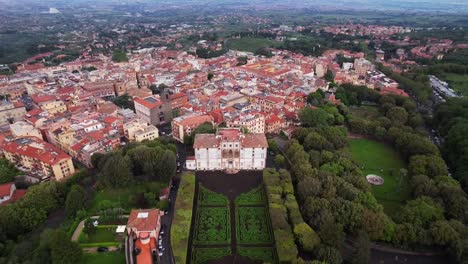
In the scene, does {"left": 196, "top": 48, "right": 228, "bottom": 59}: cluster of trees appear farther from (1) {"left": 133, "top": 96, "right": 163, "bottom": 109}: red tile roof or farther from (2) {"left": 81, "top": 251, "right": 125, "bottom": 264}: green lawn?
(2) {"left": 81, "top": 251, "right": 125, "bottom": 264}: green lawn

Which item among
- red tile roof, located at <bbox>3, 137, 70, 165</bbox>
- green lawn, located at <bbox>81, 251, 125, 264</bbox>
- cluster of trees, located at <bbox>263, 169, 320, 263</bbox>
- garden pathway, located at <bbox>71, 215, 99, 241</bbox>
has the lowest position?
green lawn, located at <bbox>81, 251, 125, 264</bbox>

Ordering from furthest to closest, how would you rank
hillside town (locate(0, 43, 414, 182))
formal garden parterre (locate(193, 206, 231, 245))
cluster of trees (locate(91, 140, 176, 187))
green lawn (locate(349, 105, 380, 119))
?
green lawn (locate(349, 105, 380, 119)), hillside town (locate(0, 43, 414, 182)), cluster of trees (locate(91, 140, 176, 187)), formal garden parterre (locate(193, 206, 231, 245))

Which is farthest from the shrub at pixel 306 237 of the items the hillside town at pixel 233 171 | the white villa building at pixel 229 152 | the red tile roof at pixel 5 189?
the red tile roof at pixel 5 189

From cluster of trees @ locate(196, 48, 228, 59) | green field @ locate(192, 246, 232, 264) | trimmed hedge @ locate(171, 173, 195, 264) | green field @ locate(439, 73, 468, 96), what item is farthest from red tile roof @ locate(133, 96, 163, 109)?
green field @ locate(439, 73, 468, 96)

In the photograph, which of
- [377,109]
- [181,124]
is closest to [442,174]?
[377,109]

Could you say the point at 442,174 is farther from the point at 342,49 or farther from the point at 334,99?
the point at 342,49

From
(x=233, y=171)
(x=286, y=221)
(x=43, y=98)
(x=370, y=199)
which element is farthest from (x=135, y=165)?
(x=43, y=98)

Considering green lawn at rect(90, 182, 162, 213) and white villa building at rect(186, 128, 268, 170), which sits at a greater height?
white villa building at rect(186, 128, 268, 170)

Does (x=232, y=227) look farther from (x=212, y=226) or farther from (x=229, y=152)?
(x=229, y=152)
